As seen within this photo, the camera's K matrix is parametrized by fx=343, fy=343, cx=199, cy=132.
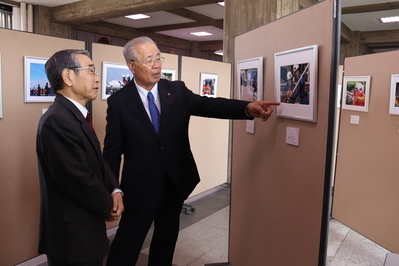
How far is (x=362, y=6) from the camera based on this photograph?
25.3 feet

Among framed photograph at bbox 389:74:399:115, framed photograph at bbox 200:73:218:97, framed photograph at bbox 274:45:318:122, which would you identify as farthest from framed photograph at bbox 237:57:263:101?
framed photograph at bbox 200:73:218:97

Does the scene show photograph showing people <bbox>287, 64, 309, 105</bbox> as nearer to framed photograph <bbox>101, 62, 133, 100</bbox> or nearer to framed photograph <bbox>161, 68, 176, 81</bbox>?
framed photograph <bbox>101, 62, 133, 100</bbox>

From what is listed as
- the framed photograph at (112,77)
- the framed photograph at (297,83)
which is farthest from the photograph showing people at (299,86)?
the framed photograph at (112,77)

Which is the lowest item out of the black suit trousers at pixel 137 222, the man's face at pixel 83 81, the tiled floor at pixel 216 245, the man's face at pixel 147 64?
the tiled floor at pixel 216 245

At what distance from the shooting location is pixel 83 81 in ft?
5.24

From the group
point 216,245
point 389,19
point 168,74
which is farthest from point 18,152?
point 389,19

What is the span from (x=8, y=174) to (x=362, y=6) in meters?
7.89

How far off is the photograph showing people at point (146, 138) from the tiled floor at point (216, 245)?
0.94m

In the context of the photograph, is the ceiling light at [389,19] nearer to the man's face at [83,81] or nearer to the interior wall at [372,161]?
the interior wall at [372,161]

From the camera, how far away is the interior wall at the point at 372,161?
3025mm

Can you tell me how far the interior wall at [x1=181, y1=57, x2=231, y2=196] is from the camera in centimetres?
415

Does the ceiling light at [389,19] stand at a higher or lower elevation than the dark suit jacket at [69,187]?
higher

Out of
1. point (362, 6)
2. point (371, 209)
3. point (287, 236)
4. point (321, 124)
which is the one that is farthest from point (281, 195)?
point (362, 6)

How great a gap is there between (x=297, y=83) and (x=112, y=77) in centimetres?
200
